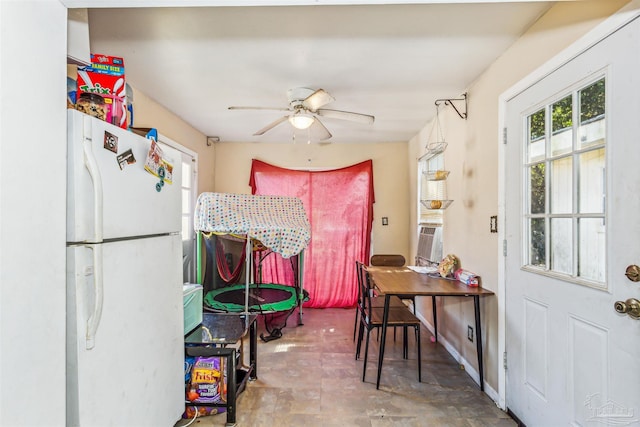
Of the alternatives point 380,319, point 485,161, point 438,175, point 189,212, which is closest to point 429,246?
point 438,175

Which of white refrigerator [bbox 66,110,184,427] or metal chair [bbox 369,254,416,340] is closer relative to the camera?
white refrigerator [bbox 66,110,184,427]

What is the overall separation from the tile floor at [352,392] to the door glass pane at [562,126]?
66.8 inches

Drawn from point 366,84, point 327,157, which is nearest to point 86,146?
point 366,84

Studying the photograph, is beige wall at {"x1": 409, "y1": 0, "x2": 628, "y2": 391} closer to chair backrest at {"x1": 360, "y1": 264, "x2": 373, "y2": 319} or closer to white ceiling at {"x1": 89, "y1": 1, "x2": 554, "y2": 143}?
white ceiling at {"x1": 89, "y1": 1, "x2": 554, "y2": 143}

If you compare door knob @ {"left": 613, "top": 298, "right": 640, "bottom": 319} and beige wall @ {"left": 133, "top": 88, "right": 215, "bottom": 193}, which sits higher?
beige wall @ {"left": 133, "top": 88, "right": 215, "bottom": 193}

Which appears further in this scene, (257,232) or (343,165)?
(343,165)

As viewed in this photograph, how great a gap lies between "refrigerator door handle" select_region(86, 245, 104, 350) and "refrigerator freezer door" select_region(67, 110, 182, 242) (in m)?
0.07

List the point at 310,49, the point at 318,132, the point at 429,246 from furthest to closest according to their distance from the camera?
the point at 318,132 < the point at 429,246 < the point at 310,49

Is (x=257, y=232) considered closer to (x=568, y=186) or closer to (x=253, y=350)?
(x=253, y=350)

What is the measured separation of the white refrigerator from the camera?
1.12 m

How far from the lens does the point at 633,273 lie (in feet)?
3.84

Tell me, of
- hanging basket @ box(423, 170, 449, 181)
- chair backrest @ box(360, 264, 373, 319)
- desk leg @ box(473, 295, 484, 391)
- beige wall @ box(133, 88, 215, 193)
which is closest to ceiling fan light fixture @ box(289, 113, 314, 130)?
hanging basket @ box(423, 170, 449, 181)

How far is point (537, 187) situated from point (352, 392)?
1.87 meters

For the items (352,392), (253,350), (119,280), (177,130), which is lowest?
(352,392)
